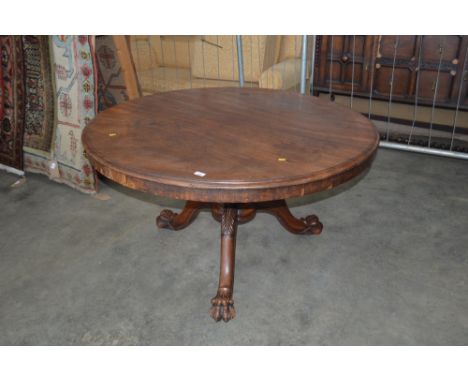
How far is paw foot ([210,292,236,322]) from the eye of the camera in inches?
76.0

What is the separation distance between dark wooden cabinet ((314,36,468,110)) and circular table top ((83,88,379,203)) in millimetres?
1713

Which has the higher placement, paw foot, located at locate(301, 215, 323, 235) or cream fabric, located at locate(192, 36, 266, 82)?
cream fabric, located at locate(192, 36, 266, 82)

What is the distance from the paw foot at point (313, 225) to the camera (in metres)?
2.51

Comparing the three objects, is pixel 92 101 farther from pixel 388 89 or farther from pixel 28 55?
pixel 388 89

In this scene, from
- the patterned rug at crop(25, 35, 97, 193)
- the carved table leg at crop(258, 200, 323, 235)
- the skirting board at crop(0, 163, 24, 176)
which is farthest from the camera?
the skirting board at crop(0, 163, 24, 176)

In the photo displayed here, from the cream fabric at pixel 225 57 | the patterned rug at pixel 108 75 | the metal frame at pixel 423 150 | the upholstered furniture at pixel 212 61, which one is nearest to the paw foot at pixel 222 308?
the patterned rug at pixel 108 75

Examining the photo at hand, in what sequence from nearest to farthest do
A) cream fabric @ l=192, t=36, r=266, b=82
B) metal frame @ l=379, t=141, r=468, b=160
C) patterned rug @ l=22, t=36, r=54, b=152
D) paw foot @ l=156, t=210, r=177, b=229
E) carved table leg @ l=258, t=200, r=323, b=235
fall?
carved table leg @ l=258, t=200, r=323, b=235, paw foot @ l=156, t=210, r=177, b=229, patterned rug @ l=22, t=36, r=54, b=152, metal frame @ l=379, t=141, r=468, b=160, cream fabric @ l=192, t=36, r=266, b=82

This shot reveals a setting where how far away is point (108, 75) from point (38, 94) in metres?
0.57

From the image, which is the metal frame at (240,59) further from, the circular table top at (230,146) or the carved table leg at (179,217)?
the carved table leg at (179,217)

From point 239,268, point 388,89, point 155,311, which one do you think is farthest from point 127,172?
→ point 388,89

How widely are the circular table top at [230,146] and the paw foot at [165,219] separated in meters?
0.66

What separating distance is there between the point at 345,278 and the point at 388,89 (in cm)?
221

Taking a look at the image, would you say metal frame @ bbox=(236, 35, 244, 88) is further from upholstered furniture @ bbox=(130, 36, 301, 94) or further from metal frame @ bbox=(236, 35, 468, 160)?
upholstered furniture @ bbox=(130, 36, 301, 94)

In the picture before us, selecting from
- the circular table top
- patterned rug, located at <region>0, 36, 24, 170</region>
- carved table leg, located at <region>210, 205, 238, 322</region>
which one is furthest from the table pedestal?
patterned rug, located at <region>0, 36, 24, 170</region>
